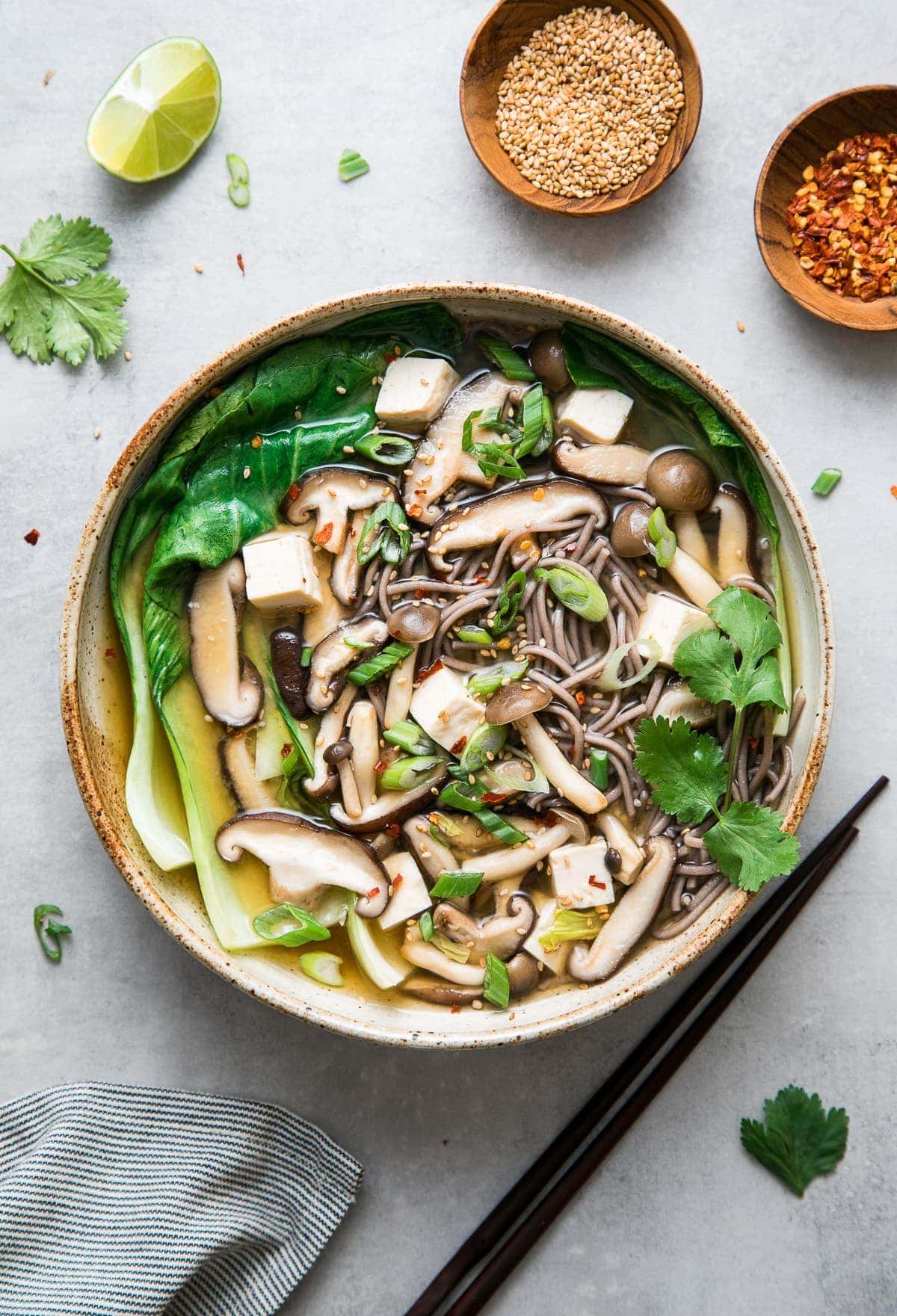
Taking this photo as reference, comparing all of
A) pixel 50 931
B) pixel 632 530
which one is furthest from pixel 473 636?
pixel 50 931

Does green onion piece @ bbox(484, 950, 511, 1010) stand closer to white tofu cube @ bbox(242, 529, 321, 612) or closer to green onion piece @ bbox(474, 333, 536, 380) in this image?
white tofu cube @ bbox(242, 529, 321, 612)

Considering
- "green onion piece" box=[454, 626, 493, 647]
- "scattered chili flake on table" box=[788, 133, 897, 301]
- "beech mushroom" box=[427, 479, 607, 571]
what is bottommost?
"green onion piece" box=[454, 626, 493, 647]

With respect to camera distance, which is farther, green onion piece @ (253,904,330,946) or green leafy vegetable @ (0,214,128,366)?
green leafy vegetable @ (0,214,128,366)

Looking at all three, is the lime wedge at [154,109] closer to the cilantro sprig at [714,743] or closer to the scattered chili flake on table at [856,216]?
the scattered chili flake on table at [856,216]

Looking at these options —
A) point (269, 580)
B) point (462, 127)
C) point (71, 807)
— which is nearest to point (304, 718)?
point (269, 580)

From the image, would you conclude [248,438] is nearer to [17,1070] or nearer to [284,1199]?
[17,1070]

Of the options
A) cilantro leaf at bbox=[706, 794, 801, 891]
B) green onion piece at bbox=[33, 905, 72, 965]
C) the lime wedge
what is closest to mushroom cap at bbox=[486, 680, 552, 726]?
cilantro leaf at bbox=[706, 794, 801, 891]

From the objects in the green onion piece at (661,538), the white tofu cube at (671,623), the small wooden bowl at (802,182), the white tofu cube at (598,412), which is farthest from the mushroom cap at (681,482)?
the small wooden bowl at (802,182)

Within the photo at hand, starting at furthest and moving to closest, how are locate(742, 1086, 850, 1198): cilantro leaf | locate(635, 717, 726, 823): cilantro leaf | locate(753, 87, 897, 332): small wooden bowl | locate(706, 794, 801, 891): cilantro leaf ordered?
locate(742, 1086, 850, 1198): cilantro leaf → locate(753, 87, 897, 332): small wooden bowl → locate(635, 717, 726, 823): cilantro leaf → locate(706, 794, 801, 891): cilantro leaf
